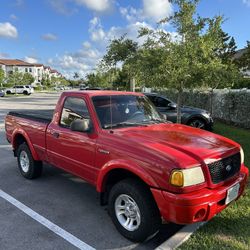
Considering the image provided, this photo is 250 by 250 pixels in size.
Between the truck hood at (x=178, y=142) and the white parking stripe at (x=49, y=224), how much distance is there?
1.38 m

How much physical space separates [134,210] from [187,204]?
0.75 meters

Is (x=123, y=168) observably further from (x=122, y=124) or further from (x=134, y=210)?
(x=122, y=124)

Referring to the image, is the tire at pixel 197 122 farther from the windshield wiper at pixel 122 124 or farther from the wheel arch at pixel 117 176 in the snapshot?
the wheel arch at pixel 117 176

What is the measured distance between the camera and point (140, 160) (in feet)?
11.4

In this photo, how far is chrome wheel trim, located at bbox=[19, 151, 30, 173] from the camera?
237 inches

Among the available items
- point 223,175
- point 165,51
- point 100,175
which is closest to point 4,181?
point 100,175

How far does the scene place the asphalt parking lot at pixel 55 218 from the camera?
12.1 feet

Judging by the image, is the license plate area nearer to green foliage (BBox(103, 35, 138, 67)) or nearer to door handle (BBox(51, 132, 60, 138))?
door handle (BBox(51, 132, 60, 138))

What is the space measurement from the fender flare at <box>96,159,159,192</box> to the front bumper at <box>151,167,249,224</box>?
123 mm

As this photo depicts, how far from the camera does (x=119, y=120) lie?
441 centimetres

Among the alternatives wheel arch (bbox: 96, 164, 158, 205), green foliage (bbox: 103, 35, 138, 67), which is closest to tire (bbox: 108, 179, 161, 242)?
wheel arch (bbox: 96, 164, 158, 205)

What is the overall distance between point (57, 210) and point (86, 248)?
1.20m

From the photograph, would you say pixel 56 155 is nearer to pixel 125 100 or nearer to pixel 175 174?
pixel 125 100

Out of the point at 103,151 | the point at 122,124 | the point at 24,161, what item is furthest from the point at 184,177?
the point at 24,161
